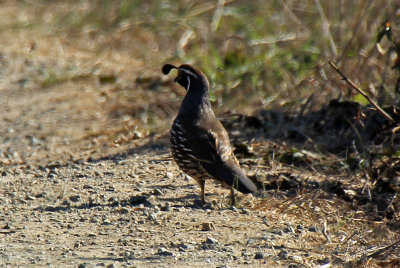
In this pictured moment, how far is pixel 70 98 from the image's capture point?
7719 millimetres

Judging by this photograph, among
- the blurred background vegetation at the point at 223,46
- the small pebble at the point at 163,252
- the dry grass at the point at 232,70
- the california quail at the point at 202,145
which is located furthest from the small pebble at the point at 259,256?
the blurred background vegetation at the point at 223,46

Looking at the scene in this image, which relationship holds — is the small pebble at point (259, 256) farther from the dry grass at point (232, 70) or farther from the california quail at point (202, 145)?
the california quail at point (202, 145)

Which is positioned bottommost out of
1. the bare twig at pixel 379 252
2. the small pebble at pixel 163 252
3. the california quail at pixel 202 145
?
the bare twig at pixel 379 252

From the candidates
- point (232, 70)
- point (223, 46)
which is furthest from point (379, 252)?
point (223, 46)

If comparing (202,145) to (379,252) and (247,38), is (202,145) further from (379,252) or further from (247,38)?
(247,38)

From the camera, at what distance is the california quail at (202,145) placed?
4.90 m

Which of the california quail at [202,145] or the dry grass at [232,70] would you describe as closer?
the california quail at [202,145]

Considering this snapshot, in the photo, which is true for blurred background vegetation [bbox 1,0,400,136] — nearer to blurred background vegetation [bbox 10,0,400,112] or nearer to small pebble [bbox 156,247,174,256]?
blurred background vegetation [bbox 10,0,400,112]

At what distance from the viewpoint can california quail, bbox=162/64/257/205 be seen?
4898mm

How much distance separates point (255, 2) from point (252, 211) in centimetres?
522

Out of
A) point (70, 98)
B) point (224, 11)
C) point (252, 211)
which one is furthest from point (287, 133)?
point (224, 11)

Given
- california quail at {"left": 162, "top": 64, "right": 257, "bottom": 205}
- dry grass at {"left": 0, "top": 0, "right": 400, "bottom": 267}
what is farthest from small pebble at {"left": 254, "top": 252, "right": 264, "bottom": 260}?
california quail at {"left": 162, "top": 64, "right": 257, "bottom": 205}

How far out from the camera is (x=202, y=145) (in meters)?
5.07

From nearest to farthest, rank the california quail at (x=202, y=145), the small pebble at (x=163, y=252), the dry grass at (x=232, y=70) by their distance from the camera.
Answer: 1. the small pebble at (x=163, y=252)
2. the california quail at (x=202, y=145)
3. the dry grass at (x=232, y=70)
